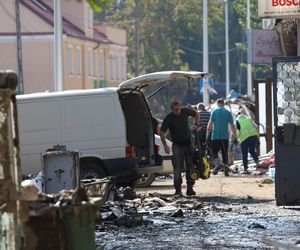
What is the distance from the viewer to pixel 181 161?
61.7 ft

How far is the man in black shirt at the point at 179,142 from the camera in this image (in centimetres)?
1872

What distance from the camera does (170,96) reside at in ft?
283

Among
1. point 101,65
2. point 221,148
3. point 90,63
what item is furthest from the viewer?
point 101,65

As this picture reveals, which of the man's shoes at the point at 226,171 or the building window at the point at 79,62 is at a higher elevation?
the building window at the point at 79,62

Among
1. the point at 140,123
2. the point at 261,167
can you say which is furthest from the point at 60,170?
the point at 261,167

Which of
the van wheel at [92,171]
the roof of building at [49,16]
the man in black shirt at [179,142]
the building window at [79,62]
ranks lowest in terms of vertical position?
the van wheel at [92,171]

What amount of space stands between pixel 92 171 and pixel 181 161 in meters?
1.59

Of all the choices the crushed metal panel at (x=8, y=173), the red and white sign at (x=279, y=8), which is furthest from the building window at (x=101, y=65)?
the crushed metal panel at (x=8, y=173)

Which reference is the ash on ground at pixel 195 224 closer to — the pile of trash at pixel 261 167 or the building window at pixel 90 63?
the pile of trash at pixel 261 167

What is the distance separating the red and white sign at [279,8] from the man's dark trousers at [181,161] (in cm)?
364

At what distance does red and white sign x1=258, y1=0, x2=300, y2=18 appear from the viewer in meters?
20.5

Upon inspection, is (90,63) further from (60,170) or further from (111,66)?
(60,170)

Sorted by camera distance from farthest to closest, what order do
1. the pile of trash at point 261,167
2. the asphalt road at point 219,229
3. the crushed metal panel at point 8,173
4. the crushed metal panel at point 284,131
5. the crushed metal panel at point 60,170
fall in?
the pile of trash at point 261,167, the crushed metal panel at point 60,170, the crushed metal panel at point 284,131, the asphalt road at point 219,229, the crushed metal panel at point 8,173

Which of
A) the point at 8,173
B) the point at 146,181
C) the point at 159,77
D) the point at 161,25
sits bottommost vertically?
the point at 146,181
